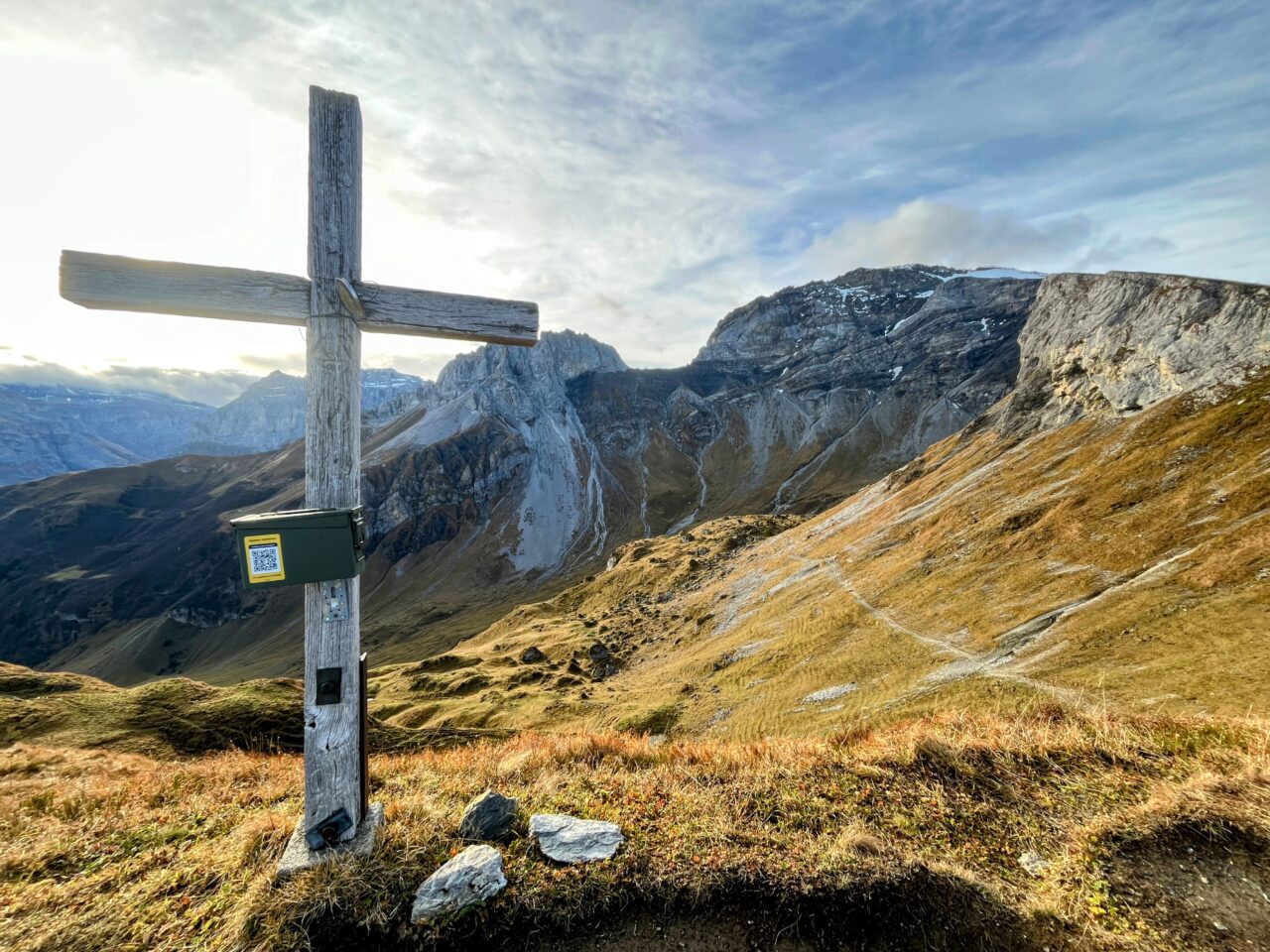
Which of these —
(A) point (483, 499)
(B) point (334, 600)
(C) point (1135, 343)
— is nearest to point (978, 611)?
(B) point (334, 600)

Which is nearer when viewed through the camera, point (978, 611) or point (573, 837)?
point (573, 837)

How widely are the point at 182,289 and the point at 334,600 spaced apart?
373cm

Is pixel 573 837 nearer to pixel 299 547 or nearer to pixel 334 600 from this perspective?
pixel 334 600

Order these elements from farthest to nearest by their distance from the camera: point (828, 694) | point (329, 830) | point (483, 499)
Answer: point (483, 499), point (828, 694), point (329, 830)

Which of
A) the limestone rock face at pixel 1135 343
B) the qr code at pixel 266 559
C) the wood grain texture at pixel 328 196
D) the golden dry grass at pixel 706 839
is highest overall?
the limestone rock face at pixel 1135 343

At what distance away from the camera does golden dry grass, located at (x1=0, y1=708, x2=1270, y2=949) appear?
14.1 ft

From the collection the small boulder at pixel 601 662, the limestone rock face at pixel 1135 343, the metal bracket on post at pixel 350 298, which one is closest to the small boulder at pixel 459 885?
the metal bracket on post at pixel 350 298

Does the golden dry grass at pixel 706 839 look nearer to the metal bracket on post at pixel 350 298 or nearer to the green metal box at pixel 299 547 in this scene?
Result: the green metal box at pixel 299 547

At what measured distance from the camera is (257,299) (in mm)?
5492

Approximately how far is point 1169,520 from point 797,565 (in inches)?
1107

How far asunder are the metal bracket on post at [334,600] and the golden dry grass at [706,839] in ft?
7.70

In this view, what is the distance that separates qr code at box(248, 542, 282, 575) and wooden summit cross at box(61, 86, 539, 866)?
418mm

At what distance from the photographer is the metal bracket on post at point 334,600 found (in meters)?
5.32

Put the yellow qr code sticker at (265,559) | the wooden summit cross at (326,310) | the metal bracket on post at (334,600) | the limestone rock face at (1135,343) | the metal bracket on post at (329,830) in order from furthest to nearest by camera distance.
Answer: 1. the limestone rock face at (1135,343)
2. the metal bracket on post at (334,600)
3. the wooden summit cross at (326,310)
4. the metal bracket on post at (329,830)
5. the yellow qr code sticker at (265,559)
